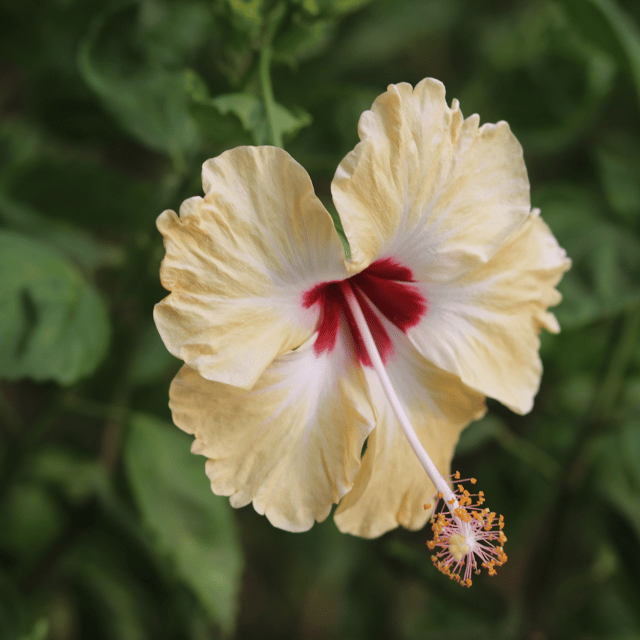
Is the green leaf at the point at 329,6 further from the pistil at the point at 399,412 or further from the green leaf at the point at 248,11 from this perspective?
the pistil at the point at 399,412

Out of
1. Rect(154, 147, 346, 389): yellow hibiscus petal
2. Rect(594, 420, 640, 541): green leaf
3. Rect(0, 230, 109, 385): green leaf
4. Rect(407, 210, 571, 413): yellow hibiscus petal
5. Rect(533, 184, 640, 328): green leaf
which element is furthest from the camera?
Rect(594, 420, 640, 541): green leaf

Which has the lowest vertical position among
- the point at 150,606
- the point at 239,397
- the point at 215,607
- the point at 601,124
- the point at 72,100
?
the point at 150,606

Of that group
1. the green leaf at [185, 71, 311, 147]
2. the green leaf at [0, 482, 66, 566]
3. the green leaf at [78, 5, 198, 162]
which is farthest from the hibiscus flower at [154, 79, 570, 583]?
the green leaf at [0, 482, 66, 566]

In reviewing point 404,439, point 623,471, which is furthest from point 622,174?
point 404,439

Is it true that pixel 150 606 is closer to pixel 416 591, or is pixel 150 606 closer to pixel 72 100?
pixel 416 591

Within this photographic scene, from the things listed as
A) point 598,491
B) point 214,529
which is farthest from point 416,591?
point 214,529

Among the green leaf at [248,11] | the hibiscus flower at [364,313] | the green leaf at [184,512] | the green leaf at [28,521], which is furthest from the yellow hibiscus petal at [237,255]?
the green leaf at [28,521]

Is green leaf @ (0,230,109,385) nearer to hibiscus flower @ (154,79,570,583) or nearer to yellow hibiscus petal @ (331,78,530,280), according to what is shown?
hibiscus flower @ (154,79,570,583)
